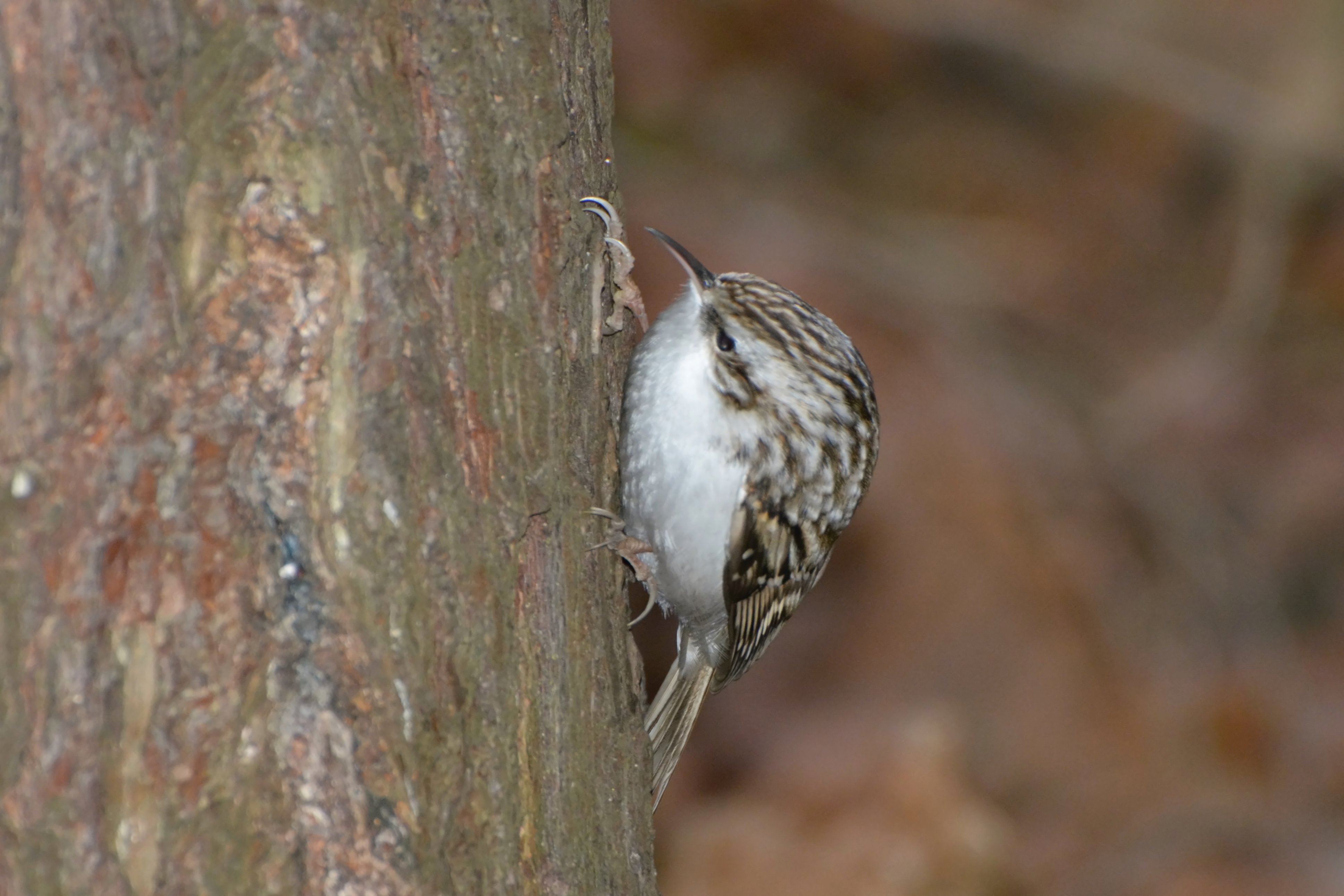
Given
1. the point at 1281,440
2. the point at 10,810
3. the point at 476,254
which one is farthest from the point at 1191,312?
the point at 10,810

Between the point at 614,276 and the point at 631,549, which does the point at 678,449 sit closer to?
the point at 631,549

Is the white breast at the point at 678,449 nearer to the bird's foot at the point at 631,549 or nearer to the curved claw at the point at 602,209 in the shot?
the bird's foot at the point at 631,549

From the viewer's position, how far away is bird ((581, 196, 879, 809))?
2.76 metres

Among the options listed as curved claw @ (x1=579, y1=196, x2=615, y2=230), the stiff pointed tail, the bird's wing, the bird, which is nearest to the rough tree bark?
curved claw @ (x1=579, y1=196, x2=615, y2=230)

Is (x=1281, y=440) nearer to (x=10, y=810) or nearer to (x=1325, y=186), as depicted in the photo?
(x=1325, y=186)

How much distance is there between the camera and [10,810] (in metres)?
1.66

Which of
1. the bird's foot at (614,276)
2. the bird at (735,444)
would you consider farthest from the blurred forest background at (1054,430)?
the bird's foot at (614,276)

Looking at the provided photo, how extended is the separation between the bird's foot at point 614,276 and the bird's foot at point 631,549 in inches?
12.3

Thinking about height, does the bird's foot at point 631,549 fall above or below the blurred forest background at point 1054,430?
above

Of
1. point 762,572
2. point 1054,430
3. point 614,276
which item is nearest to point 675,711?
point 762,572

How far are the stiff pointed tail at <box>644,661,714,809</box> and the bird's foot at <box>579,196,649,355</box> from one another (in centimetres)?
107

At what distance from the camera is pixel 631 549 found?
2.59 metres

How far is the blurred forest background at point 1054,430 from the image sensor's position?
6.49 metres

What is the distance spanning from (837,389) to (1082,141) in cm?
659
